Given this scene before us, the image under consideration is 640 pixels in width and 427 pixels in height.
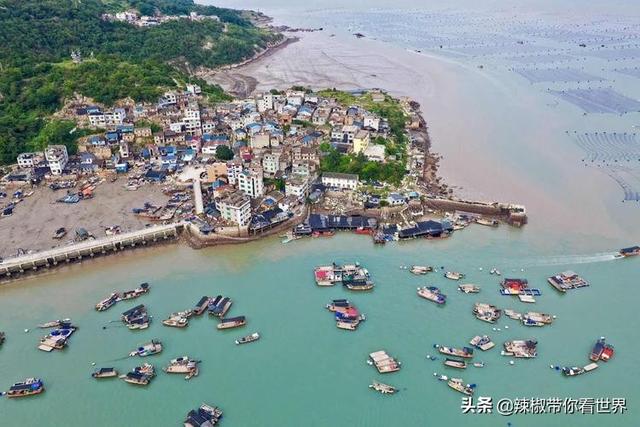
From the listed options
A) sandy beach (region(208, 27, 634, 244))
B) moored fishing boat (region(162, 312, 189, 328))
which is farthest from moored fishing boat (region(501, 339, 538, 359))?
moored fishing boat (region(162, 312, 189, 328))

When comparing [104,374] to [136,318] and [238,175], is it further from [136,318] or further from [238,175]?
[238,175]

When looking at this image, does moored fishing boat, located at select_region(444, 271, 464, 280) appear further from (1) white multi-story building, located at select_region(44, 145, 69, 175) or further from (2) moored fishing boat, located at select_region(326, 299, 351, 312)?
(1) white multi-story building, located at select_region(44, 145, 69, 175)

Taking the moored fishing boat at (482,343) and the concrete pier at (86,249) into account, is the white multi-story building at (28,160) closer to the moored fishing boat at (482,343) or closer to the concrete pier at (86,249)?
the concrete pier at (86,249)

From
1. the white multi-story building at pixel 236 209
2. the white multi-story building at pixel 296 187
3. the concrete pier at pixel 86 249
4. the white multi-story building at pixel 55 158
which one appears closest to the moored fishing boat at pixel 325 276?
the white multi-story building at pixel 236 209

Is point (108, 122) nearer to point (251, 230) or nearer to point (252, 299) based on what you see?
point (251, 230)

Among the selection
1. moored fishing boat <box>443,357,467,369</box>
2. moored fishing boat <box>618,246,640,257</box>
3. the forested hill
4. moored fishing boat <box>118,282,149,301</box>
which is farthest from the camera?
the forested hill

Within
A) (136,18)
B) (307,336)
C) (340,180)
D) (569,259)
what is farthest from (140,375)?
(136,18)
